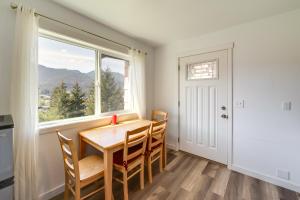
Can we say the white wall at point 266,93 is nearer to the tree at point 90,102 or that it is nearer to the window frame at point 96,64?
the window frame at point 96,64

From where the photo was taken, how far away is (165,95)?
3.28m

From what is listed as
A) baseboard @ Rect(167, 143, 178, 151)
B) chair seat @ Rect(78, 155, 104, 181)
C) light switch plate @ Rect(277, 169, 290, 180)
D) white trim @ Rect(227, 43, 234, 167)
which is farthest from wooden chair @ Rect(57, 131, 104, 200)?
light switch plate @ Rect(277, 169, 290, 180)

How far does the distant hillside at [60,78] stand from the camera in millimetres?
1797

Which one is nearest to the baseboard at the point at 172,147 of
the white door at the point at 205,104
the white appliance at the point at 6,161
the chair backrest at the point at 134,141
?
the white door at the point at 205,104

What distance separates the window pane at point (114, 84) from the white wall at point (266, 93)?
1749 millimetres

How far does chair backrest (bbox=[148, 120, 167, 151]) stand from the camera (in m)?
2.02

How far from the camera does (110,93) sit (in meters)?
2.58

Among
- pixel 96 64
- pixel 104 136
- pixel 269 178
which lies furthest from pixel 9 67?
pixel 269 178

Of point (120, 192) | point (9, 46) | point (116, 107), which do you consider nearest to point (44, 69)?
point (9, 46)

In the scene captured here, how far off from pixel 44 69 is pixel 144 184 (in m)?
2.03

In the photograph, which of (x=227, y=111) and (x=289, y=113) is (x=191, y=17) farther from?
(x=289, y=113)

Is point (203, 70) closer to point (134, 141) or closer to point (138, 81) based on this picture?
point (138, 81)

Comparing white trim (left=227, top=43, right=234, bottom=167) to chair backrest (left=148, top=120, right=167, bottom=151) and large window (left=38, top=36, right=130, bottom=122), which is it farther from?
large window (left=38, top=36, right=130, bottom=122)

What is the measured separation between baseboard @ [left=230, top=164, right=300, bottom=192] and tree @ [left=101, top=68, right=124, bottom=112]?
2.29 m
